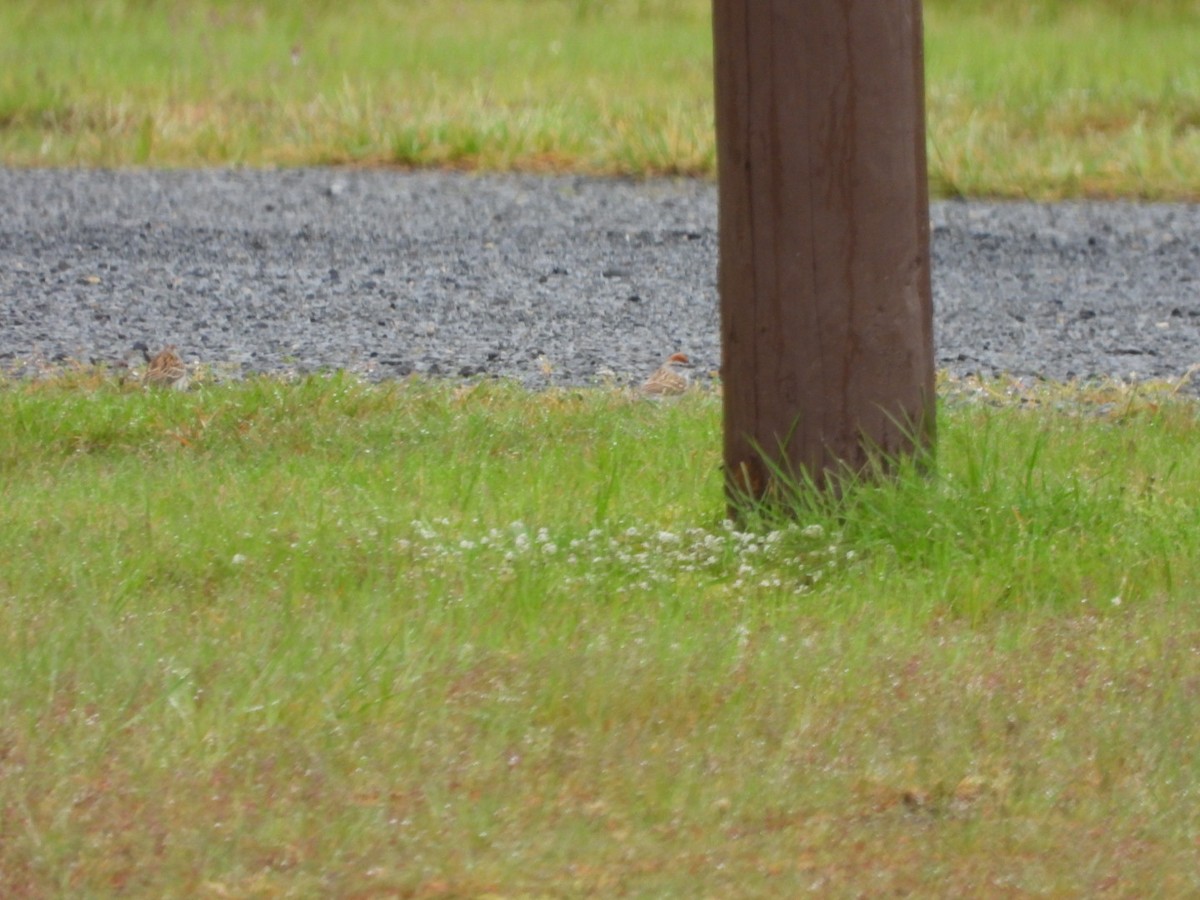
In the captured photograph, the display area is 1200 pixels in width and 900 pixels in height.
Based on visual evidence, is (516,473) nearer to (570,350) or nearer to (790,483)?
(790,483)

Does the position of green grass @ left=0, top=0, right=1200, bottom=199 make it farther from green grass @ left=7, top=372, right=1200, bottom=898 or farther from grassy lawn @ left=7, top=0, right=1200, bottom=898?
green grass @ left=7, top=372, right=1200, bottom=898

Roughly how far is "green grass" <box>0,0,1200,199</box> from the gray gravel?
46cm

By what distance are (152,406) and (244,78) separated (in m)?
7.14

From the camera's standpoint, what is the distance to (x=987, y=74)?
11797 millimetres

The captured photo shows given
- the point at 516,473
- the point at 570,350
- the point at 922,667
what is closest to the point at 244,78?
the point at 570,350

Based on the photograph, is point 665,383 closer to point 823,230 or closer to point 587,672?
point 823,230

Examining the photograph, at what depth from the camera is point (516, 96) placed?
11094 millimetres

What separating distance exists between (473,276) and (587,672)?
13.3 ft

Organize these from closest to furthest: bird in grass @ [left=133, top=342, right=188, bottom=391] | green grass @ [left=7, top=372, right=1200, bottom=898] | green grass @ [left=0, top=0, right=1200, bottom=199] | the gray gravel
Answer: green grass @ [left=7, top=372, right=1200, bottom=898], bird in grass @ [left=133, top=342, right=188, bottom=391], the gray gravel, green grass @ [left=0, top=0, right=1200, bottom=199]

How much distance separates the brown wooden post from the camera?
12.9 feet

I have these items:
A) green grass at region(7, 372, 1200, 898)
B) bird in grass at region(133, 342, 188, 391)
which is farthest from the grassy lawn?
bird in grass at region(133, 342, 188, 391)

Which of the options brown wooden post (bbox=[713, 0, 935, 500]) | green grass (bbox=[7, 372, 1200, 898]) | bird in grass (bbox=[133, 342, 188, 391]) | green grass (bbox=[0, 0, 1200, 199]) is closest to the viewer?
green grass (bbox=[7, 372, 1200, 898])

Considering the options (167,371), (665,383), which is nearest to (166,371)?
(167,371)

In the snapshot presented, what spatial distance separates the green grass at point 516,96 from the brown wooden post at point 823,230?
4871 mm
